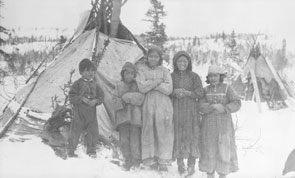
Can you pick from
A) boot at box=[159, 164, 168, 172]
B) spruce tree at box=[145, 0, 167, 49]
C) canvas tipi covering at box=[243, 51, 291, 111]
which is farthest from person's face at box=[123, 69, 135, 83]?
canvas tipi covering at box=[243, 51, 291, 111]

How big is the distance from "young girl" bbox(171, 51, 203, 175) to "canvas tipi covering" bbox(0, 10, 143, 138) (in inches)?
25.4

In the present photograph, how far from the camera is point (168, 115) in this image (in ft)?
10.9

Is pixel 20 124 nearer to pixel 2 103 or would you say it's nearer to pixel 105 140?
pixel 2 103

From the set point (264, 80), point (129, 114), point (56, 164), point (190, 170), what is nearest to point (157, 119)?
point (129, 114)

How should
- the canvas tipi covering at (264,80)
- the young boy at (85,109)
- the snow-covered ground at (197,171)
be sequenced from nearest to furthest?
the young boy at (85,109) < the snow-covered ground at (197,171) < the canvas tipi covering at (264,80)

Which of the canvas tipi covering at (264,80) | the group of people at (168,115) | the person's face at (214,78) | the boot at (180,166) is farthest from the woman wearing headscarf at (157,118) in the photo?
the canvas tipi covering at (264,80)

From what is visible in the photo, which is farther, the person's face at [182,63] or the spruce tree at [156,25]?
the spruce tree at [156,25]

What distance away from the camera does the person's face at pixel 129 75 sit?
3.38 m

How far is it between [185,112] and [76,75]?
125cm

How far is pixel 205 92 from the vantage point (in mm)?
3406

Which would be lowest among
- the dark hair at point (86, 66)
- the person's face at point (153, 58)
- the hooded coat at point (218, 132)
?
the hooded coat at point (218, 132)

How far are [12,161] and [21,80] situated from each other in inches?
34.4

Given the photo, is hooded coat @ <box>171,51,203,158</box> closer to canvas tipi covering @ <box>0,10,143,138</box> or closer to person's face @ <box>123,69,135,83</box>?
person's face @ <box>123,69,135,83</box>

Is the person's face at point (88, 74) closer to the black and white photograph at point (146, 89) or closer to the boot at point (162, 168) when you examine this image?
the black and white photograph at point (146, 89)
